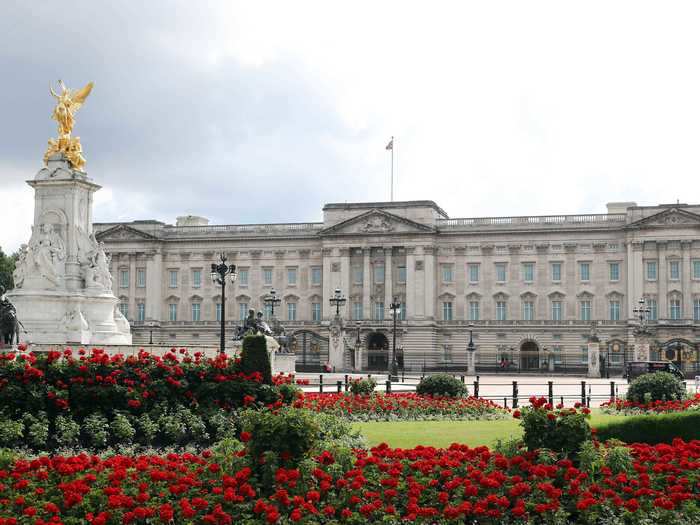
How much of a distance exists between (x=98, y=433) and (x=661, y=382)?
57.5 feet

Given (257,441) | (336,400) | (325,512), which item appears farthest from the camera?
(336,400)

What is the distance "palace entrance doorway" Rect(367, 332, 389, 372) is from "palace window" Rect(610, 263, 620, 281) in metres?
21.6

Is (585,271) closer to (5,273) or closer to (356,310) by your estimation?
(356,310)

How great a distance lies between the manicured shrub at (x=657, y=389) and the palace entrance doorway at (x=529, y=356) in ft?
194

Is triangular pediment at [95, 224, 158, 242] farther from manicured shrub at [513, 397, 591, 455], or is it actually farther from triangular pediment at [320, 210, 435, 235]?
manicured shrub at [513, 397, 591, 455]

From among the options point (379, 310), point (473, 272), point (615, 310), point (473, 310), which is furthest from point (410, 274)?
point (615, 310)

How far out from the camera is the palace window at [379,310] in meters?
92.1

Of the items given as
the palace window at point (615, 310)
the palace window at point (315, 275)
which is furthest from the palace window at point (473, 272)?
the palace window at point (315, 275)

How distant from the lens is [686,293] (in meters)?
84.3

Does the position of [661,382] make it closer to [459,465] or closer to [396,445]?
[396,445]

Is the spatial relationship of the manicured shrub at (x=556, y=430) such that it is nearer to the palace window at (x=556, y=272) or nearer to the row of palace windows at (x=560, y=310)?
the row of palace windows at (x=560, y=310)

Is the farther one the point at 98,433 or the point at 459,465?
the point at 98,433

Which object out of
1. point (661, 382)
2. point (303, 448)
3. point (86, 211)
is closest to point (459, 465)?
point (303, 448)

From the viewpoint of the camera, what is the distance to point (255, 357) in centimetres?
1938
